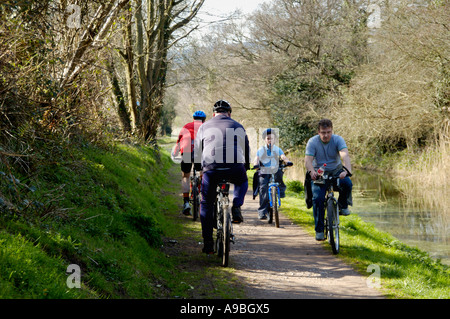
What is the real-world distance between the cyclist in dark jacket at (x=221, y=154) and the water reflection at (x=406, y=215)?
5.48 m

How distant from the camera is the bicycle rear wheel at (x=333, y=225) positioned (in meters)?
7.46

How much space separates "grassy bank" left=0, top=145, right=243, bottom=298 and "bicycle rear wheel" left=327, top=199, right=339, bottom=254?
202 cm

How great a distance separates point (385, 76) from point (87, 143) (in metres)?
16.0

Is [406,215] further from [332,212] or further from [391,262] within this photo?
[332,212]

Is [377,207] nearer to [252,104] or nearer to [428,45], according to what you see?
[428,45]

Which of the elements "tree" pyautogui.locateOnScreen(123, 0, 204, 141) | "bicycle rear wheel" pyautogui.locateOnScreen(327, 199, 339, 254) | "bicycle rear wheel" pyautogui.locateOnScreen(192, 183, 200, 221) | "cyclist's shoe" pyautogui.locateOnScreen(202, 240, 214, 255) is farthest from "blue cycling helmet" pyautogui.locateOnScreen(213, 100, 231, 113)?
"tree" pyautogui.locateOnScreen(123, 0, 204, 141)

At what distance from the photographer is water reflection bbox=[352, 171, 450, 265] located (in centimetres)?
1072

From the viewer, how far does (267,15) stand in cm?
2788

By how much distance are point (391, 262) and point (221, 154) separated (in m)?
3.39

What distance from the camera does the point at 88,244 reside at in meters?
5.43

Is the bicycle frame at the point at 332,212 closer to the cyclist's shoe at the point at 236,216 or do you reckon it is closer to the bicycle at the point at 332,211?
the bicycle at the point at 332,211

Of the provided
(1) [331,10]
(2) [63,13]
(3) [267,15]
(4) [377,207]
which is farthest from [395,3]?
(2) [63,13]

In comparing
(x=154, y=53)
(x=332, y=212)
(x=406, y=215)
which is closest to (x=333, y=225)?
(x=332, y=212)

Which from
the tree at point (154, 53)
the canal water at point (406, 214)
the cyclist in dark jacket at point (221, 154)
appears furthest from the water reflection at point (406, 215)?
the tree at point (154, 53)
